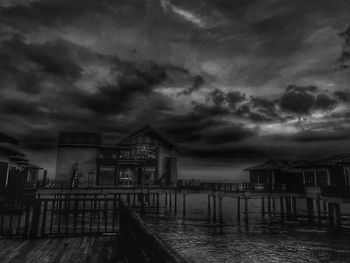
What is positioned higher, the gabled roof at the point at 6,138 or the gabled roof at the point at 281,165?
the gabled roof at the point at 281,165

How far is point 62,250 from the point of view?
8.37m

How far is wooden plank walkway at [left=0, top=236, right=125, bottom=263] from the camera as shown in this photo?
24.5ft

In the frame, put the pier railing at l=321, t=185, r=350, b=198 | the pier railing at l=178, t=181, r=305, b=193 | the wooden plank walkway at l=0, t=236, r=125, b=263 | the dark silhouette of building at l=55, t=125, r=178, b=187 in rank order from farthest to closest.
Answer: the dark silhouette of building at l=55, t=125, r=178, b=187, the pier railing at l=178, t=181, r=305, b=193, the pier railing at l=321, t=185, r=350, b=198, the wooden plank walkway at l=0, t=236, r=125, b=263

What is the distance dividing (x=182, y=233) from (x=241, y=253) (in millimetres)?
9677

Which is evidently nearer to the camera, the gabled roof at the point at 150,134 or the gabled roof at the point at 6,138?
the gabled roof at the point at 6,138

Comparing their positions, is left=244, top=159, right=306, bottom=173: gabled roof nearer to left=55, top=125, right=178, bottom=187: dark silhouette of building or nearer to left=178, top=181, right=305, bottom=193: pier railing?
left=178, top=181, right=305, bottom=193: pier railing

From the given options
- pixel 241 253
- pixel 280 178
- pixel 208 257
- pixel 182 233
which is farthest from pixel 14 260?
pixel 280 178

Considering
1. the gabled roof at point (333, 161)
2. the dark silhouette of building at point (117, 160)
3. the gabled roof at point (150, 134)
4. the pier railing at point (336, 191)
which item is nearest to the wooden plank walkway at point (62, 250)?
the pier railing at point (336, 191)

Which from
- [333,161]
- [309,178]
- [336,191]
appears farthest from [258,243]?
[309,178]

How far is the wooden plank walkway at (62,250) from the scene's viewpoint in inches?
294

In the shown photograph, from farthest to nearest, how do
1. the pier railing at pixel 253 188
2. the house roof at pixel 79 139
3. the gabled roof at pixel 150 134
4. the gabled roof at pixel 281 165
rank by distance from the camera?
the gabled roof at pixel 150 134 < the house roof at pixel 79 139 < the gabled roof at pixel 281 165 < the pier railing at pixel 253 188

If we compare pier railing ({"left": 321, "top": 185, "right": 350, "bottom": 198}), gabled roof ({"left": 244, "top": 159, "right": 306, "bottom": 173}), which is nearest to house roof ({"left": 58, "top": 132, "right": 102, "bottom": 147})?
gabled roof ({"left": 244, "top": 159, "right": 306, "bottom": 173})

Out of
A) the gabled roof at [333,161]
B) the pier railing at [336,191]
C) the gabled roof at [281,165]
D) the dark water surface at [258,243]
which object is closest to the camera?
the dark water surface at [258,243]

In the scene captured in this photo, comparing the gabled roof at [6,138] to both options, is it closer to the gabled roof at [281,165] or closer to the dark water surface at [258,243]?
→ the dark water surface at [258,243]
